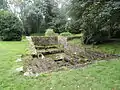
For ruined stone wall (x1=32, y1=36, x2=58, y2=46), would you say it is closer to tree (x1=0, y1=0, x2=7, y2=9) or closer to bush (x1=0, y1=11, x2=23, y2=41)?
bush (x1=0, y1=11, x2=23, y2=41)

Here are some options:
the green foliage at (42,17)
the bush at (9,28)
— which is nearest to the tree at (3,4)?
the green foliage at (42,17)

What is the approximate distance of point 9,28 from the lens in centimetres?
1858

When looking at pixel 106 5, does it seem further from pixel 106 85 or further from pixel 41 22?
pixel 41 22

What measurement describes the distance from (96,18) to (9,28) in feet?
41.9

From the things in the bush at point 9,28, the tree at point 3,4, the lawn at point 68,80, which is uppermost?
the tree at point 3,4

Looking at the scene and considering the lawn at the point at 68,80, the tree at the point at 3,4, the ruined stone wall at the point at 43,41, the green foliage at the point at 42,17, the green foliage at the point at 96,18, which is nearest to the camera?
the lawn at the point at 68,80

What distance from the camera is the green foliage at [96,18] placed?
7.11 meters

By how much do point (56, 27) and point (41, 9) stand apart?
3.66 m

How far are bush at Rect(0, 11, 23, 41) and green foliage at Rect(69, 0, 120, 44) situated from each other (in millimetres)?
8189

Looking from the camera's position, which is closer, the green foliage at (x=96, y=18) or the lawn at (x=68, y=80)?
the lawn at (x=68, y=80)

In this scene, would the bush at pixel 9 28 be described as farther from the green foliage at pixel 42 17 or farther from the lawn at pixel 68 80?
the lawn at pixel 68 80

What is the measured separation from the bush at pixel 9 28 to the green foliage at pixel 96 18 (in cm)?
819

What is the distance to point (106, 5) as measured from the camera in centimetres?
718

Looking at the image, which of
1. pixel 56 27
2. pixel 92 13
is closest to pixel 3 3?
pixel 56 27
